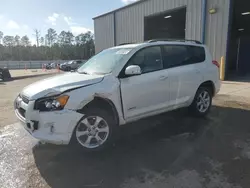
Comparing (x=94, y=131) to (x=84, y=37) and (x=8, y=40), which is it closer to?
(x=84, y=37)

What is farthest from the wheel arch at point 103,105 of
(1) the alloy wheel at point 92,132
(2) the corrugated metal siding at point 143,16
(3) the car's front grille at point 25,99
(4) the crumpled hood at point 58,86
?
(2) the corrugated metal siding at point 143,16

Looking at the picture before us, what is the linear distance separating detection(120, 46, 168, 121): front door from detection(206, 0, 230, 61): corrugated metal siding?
30.6 feet

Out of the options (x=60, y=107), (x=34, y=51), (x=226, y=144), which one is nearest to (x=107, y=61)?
(x=60, y=107)

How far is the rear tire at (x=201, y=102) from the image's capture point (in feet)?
17.1

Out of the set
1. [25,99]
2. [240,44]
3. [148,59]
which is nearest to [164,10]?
[240,44]

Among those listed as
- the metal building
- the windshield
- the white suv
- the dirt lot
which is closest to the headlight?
the white suv

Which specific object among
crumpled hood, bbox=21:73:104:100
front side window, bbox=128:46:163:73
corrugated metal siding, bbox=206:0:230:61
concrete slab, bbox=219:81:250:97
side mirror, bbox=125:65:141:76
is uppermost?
corrugated metal siding, bbox=206:0:230:61

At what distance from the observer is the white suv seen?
10.4 feet

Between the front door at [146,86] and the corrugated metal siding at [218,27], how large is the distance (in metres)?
9.32

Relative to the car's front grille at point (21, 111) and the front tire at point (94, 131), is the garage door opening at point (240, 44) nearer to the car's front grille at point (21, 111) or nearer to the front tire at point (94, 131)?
the front tire at point (94, 131)

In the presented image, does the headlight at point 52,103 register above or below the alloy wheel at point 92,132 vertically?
above

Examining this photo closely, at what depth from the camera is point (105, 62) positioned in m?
4.28

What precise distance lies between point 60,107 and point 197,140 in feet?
8.15

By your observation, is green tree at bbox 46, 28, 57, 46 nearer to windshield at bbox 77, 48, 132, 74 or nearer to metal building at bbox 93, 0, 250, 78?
metal building at bbox 93, 0, 250, 78
